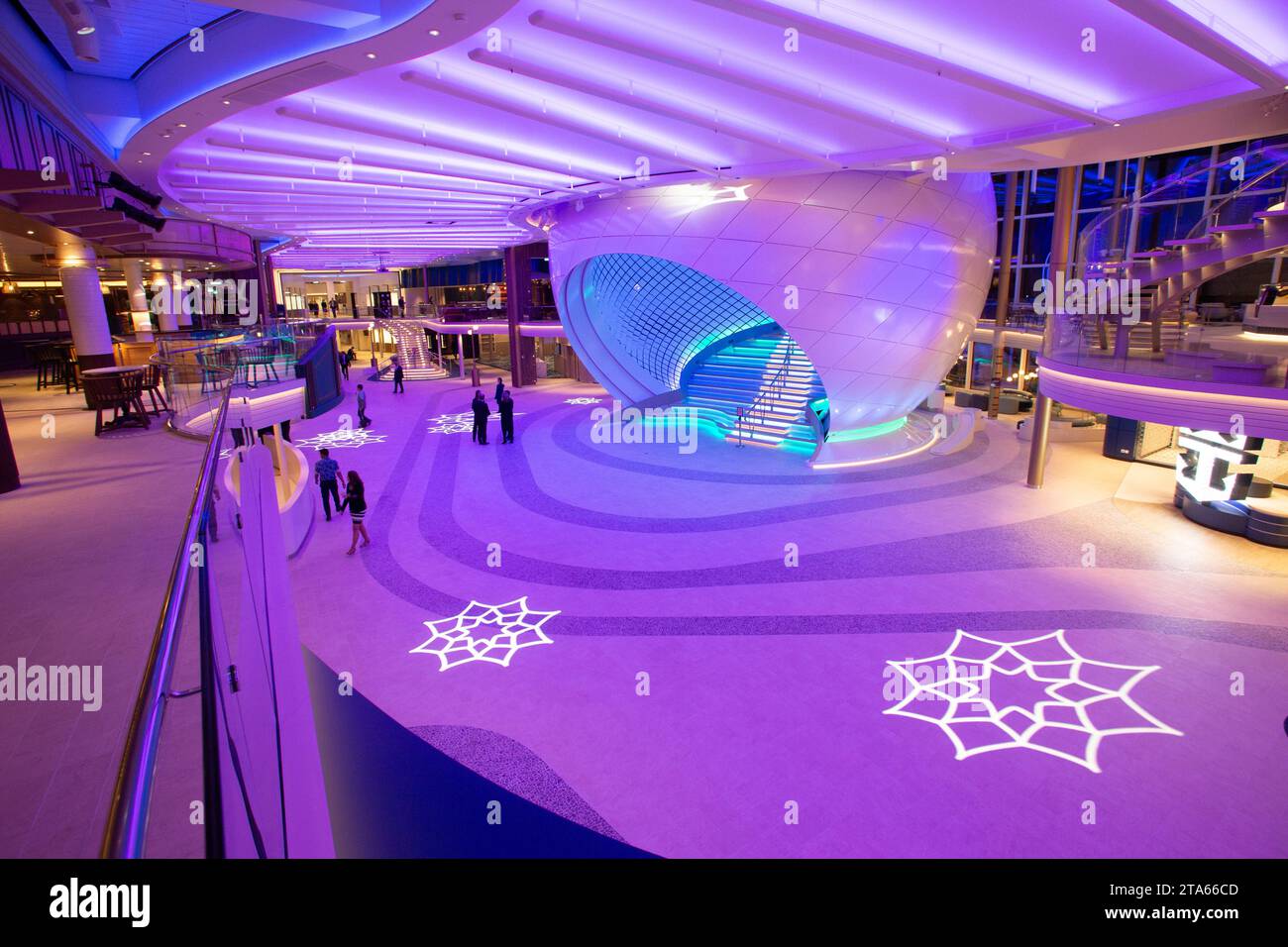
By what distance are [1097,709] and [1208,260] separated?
771 centimetres

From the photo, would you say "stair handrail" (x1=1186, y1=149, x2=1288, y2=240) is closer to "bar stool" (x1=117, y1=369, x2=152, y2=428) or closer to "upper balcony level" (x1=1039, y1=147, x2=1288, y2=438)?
"upper balcony level" (x1=1039, y1=147, x2=1288, y2=438)

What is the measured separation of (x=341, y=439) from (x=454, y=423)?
3.22 meters

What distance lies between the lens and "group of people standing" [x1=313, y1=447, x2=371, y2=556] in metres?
9.56

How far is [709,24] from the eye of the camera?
Result: 6.64 m

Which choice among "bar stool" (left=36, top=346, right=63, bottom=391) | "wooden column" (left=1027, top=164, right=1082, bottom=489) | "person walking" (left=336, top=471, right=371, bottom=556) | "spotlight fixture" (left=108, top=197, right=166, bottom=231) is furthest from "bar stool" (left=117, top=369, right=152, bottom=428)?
"wooden column" (left=1027, top=164, right=1082, bottom=489)

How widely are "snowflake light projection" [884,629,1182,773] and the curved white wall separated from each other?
321 inches

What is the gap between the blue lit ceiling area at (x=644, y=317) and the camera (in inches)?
707

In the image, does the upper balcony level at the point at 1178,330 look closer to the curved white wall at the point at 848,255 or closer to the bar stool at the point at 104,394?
the curved white wall at the point at 848,255

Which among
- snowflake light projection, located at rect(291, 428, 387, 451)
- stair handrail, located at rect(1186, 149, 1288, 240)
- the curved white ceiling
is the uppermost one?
the curved white ceiling

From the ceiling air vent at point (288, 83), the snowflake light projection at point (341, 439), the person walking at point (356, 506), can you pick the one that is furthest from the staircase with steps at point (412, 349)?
the ceiling air vent at point (288, 83)

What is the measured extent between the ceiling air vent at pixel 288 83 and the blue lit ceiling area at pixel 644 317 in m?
10.9
